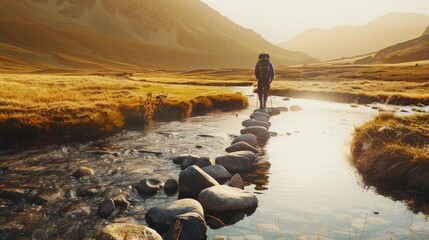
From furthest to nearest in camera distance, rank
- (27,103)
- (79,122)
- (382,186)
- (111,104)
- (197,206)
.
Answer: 1. (111,104)
2. (27,103)
3. (79,122)
4. (382,186)
5. (197,206)

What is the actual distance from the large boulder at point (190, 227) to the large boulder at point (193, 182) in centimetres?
236

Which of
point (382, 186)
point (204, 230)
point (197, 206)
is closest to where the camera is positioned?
point (204, 230)

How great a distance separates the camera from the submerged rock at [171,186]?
1059 centimetres

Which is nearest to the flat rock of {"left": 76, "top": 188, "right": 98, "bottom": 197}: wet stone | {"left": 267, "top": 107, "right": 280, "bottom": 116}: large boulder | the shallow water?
the shallow water

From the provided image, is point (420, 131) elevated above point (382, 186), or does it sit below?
above

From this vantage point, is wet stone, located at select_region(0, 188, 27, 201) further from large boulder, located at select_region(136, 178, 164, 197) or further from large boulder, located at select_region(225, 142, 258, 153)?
large boulder, located at select_region(225, 142, 258, 153)

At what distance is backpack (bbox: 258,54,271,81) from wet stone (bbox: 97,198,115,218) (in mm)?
17444

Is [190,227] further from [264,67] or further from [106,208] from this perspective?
[264,67]

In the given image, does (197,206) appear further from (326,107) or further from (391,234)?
(326,107)

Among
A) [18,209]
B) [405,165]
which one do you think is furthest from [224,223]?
[405,165]

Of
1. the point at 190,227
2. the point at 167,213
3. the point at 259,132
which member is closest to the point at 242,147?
the point at 259,132

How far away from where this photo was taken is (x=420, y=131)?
1480 cm

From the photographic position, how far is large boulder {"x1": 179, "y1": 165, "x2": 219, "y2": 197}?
10297 mm

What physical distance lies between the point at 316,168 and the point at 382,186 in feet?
8.52
